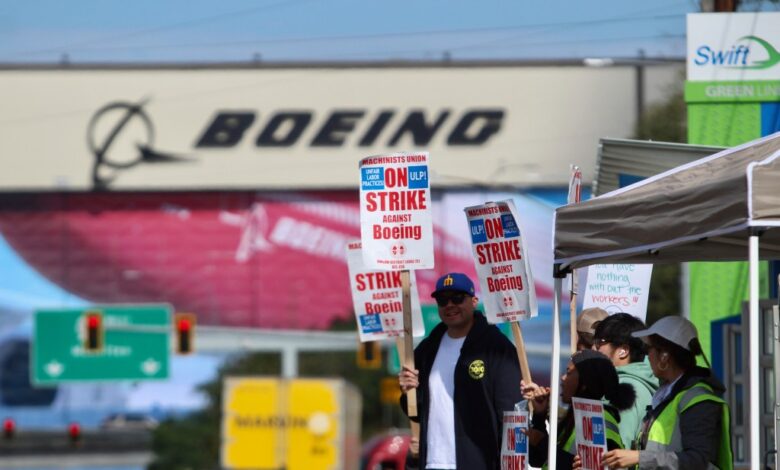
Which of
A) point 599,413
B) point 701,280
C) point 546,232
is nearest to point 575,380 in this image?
point 599,413

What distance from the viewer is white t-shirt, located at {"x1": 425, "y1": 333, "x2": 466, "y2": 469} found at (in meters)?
9.10

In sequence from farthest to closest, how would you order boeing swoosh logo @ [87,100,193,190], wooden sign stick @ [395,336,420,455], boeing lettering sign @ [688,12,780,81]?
boeing swoosh logo @ [87,100,193,190] → boeing lettering sign @ [688,12,780,81] → wooden sign stick @ [395,336,420,455]

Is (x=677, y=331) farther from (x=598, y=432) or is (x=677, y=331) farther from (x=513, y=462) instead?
(x=513, y=462)

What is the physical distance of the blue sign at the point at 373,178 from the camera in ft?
31.4

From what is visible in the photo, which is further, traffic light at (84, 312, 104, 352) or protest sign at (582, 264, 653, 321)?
traffic light at (84, 312, 104, 352)

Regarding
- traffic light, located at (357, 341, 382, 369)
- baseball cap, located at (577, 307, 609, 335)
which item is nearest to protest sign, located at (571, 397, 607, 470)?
baseball cap, located at (577, 307, 609, 335)

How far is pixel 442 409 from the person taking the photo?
30.0 ft

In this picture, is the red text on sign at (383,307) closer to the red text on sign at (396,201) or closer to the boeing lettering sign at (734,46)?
the red text on sign at (396,201)

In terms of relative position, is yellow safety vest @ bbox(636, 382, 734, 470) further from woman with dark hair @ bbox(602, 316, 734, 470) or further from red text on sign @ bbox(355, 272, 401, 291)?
red text on sign @ bbox(355, 272, 401, 291)

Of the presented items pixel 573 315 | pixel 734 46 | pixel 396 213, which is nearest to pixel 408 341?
pixel 396 213

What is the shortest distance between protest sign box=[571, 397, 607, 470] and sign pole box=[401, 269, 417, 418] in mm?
1829

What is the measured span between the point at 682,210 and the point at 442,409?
247cm

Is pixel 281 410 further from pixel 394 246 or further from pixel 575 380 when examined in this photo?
pixel 575 380

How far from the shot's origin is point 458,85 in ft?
252
